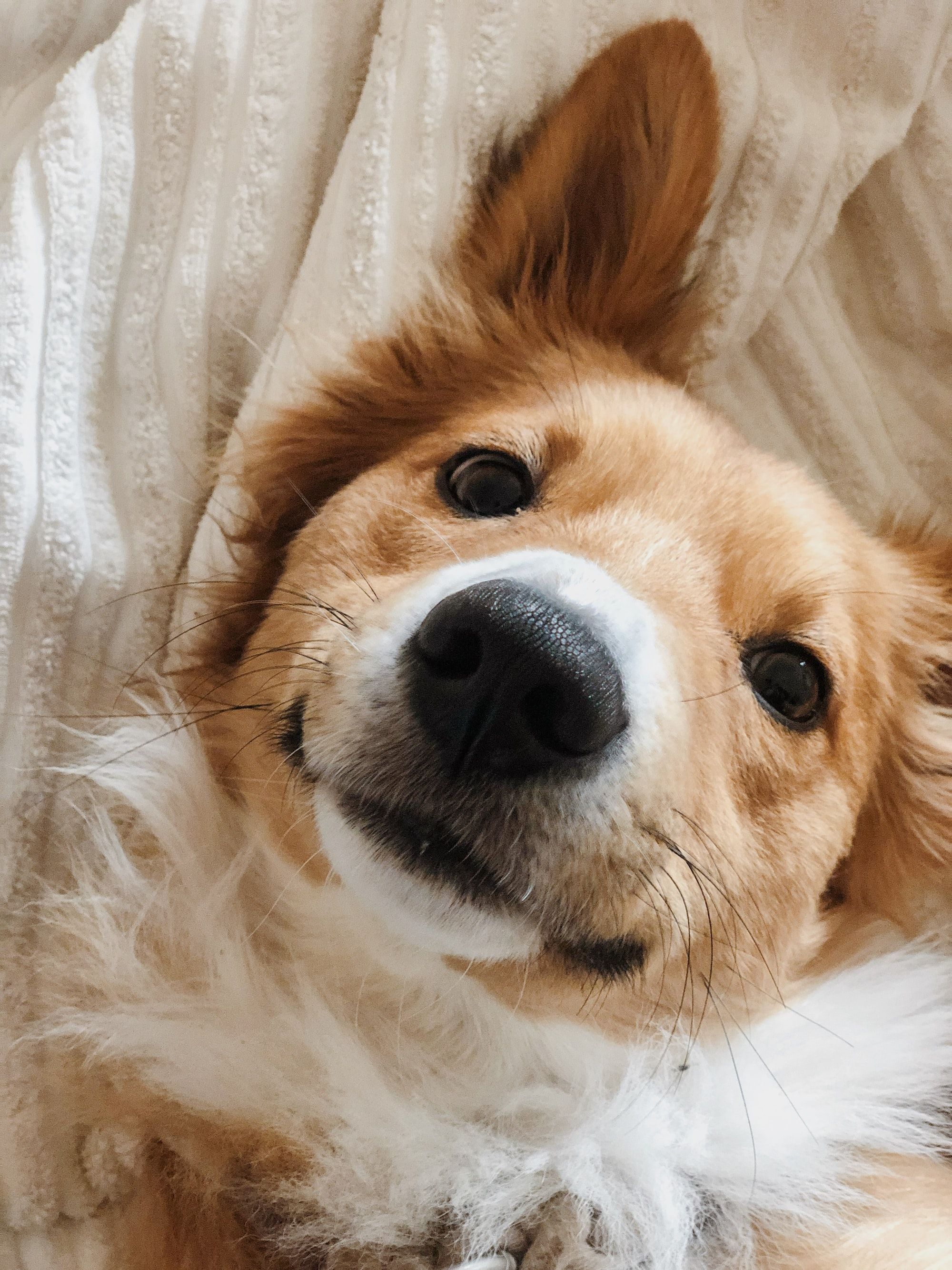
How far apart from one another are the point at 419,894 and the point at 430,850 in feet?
0.18

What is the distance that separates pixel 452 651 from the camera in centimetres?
103

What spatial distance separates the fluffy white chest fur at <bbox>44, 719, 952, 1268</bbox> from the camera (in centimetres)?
131

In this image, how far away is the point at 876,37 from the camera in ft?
6.19

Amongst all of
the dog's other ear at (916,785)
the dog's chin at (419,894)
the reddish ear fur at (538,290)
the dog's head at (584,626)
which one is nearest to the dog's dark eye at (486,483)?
the dog's head at (584,626)

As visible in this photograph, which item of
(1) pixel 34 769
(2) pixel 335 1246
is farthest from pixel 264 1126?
(1) pixel 34 769

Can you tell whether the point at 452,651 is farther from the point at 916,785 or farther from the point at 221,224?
the point at 221,224

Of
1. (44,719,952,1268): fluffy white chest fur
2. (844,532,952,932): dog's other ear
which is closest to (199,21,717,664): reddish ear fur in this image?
(44,719,952,1268): fluffy white chest fur

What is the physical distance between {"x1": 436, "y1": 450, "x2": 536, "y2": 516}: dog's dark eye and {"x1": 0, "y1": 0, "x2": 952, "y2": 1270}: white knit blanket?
443 mm

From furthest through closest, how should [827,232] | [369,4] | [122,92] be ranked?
[827,232], [369,4], [122,92]

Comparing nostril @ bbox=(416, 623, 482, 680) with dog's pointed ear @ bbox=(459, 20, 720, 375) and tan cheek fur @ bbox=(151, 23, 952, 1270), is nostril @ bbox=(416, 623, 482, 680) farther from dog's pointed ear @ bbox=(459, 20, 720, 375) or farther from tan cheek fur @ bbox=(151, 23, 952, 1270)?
dog's pointed ear @ bbox=(459, 20, 720, 375)

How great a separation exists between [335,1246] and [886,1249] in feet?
2.31

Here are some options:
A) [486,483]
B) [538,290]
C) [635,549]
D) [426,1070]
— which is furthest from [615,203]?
[426,1070]

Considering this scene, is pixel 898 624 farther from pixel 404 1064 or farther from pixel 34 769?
pixel 34 769

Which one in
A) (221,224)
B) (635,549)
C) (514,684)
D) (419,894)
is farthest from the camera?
(221,224)
